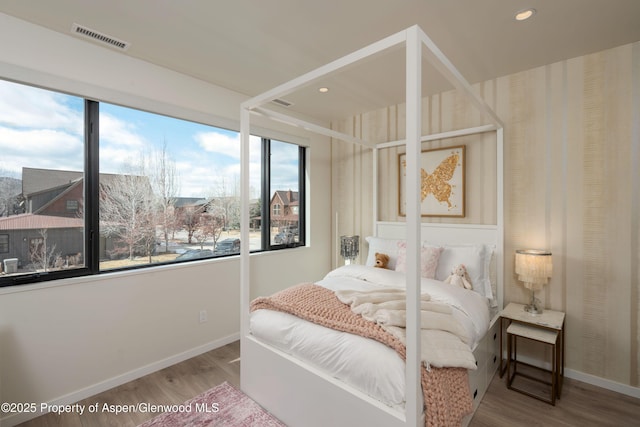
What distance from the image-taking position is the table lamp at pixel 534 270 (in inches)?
92.8

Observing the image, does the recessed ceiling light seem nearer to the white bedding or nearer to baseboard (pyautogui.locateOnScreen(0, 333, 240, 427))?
the white bedding

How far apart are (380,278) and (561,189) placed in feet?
5.51

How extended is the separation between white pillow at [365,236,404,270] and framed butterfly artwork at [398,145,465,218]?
493mm

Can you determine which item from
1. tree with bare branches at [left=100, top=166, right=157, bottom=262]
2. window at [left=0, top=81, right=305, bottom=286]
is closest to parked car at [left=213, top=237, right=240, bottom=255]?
window at [left=0, top=81, right=305, bottom=286]

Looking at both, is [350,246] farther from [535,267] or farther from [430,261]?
[535,267]

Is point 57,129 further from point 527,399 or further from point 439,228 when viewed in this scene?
point 527,399

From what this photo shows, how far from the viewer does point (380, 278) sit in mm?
2631

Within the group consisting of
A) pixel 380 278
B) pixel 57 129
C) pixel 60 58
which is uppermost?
pixel 60 58

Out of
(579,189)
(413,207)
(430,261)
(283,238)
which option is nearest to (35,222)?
(283,238)

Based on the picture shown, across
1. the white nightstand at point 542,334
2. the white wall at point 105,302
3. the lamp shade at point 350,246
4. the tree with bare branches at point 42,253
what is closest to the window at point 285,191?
the lamp shade at point 350,246

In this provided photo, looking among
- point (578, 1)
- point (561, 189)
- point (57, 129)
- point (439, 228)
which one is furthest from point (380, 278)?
point (57, 129)

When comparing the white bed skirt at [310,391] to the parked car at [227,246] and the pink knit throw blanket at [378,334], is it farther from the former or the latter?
the parked car at [227,246]

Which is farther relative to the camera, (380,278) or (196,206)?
(196,206)

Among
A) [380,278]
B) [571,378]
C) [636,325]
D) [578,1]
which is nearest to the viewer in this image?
[578,1]
